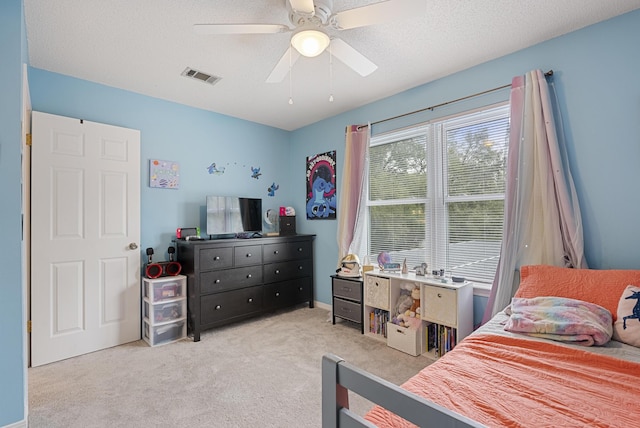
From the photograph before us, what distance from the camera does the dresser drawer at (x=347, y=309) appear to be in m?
3.23

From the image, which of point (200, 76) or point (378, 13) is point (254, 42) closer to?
point (200, 76)

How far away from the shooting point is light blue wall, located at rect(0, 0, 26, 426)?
1653 millimetres

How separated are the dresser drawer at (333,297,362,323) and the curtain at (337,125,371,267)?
0.54m

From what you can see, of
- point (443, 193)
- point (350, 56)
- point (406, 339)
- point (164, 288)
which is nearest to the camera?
point (350, 56)

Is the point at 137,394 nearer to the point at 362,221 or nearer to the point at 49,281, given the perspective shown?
the point at 49,281

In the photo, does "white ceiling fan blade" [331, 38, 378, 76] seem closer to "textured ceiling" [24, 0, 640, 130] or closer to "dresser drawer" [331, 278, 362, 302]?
"textured ceiling" [24, 0, 640, 130]

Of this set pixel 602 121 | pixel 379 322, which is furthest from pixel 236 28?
pixel 379 322

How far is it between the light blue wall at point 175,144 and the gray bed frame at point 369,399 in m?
3.00

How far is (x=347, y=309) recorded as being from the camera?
10.9 ft

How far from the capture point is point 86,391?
211 cm

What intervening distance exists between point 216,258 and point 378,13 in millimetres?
2654

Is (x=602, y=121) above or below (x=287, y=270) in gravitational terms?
above

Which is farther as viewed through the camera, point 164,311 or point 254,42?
point 164,311

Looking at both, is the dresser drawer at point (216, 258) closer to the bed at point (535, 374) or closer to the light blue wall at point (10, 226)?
the light blue wall at point (10, 226)
